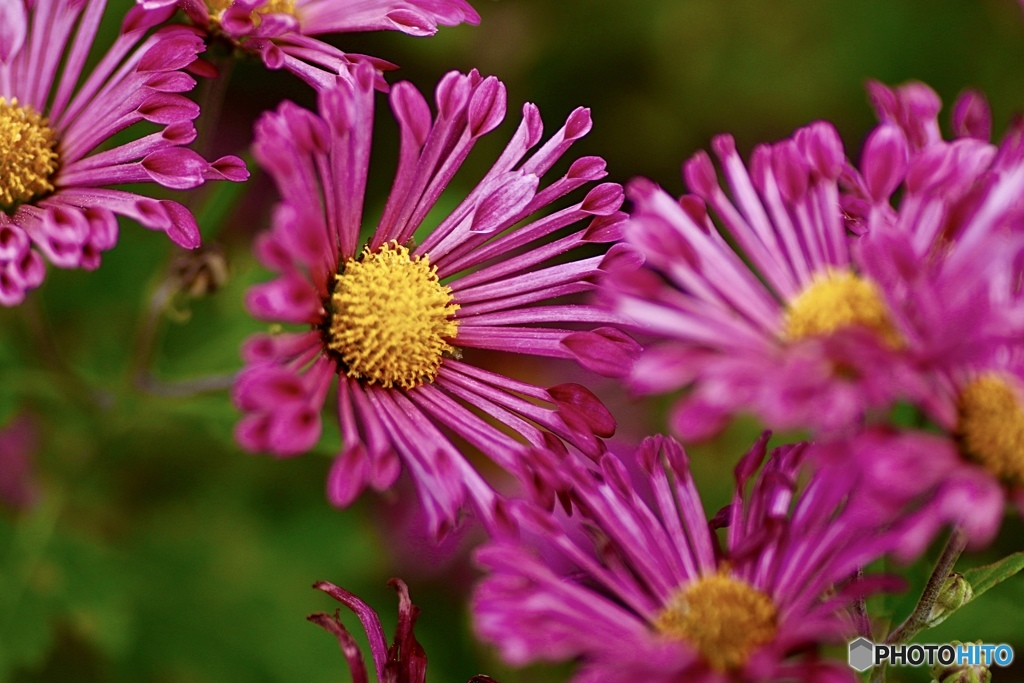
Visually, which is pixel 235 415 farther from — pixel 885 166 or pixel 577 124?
pixel 885 166

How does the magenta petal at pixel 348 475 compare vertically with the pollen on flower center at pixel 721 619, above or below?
above

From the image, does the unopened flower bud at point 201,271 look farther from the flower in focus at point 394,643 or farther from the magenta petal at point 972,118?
the magenta petal at point 972,118

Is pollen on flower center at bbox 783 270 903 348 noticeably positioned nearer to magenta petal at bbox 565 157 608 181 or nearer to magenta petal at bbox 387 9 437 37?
magenta petal at bbox 565 157 608 181

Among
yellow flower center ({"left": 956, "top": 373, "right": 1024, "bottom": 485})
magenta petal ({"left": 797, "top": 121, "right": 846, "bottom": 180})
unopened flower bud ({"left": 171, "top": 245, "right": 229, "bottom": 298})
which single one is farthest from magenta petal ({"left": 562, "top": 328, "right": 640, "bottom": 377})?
unopened flower bud ({"left": 171, "top": 245, "right": 229, "bottom": 298})

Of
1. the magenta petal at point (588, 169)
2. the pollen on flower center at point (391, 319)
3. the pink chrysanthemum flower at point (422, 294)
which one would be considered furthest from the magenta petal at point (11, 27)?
the magenta petal at point (588, 169)

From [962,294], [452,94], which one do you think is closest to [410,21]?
[452,94]

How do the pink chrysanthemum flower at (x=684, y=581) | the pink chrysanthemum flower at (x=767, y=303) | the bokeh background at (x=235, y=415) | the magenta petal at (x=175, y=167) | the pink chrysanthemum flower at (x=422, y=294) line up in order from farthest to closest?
the bokeh background at (x=235, y=415) < the magenta petal at (x=175, y=167) < the pink chrysanthemum flower at (x=422, y=294) < the pink chrysanthemum flower at (x=684, y=581) < the pink chrysanthemum flower at (x=767, y=303)

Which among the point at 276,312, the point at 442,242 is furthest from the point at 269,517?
the point at 276,312
